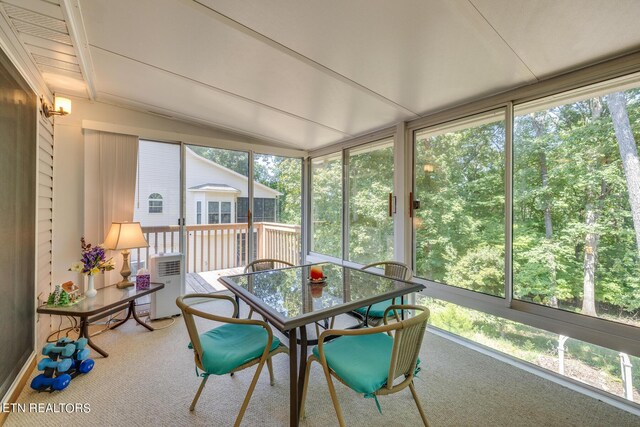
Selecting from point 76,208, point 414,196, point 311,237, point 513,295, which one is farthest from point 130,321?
point 513,295

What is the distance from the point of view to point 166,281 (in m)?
3.10

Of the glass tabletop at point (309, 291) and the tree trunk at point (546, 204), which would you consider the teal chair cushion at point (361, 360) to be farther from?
the tree trunk at point (546, 204)

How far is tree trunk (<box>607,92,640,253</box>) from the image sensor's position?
169cm

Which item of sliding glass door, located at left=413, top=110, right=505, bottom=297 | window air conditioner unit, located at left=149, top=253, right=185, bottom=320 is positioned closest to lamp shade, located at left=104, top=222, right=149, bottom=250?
window air conditioner unit, located at left=149, top=253, right=185, bottom=320

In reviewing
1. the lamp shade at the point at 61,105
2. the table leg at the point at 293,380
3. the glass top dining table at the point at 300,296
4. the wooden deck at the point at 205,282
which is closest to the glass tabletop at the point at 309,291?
the glass top dining table at the point at 300,296

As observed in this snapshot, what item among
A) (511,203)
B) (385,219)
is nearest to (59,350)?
(385,219)

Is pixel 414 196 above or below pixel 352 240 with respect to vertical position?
above

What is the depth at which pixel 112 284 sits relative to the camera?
2998mm

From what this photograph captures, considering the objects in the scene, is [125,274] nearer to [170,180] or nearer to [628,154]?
[170,180]

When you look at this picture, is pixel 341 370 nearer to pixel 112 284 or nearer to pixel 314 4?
pixel 314 4

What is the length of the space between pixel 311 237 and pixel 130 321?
2619 mm

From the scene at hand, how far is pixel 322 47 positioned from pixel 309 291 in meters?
1.64

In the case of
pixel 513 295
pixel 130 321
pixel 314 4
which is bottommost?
pixel 130 321

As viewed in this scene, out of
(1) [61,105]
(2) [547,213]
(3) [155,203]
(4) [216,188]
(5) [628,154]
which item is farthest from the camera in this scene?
(4) [216,188]
